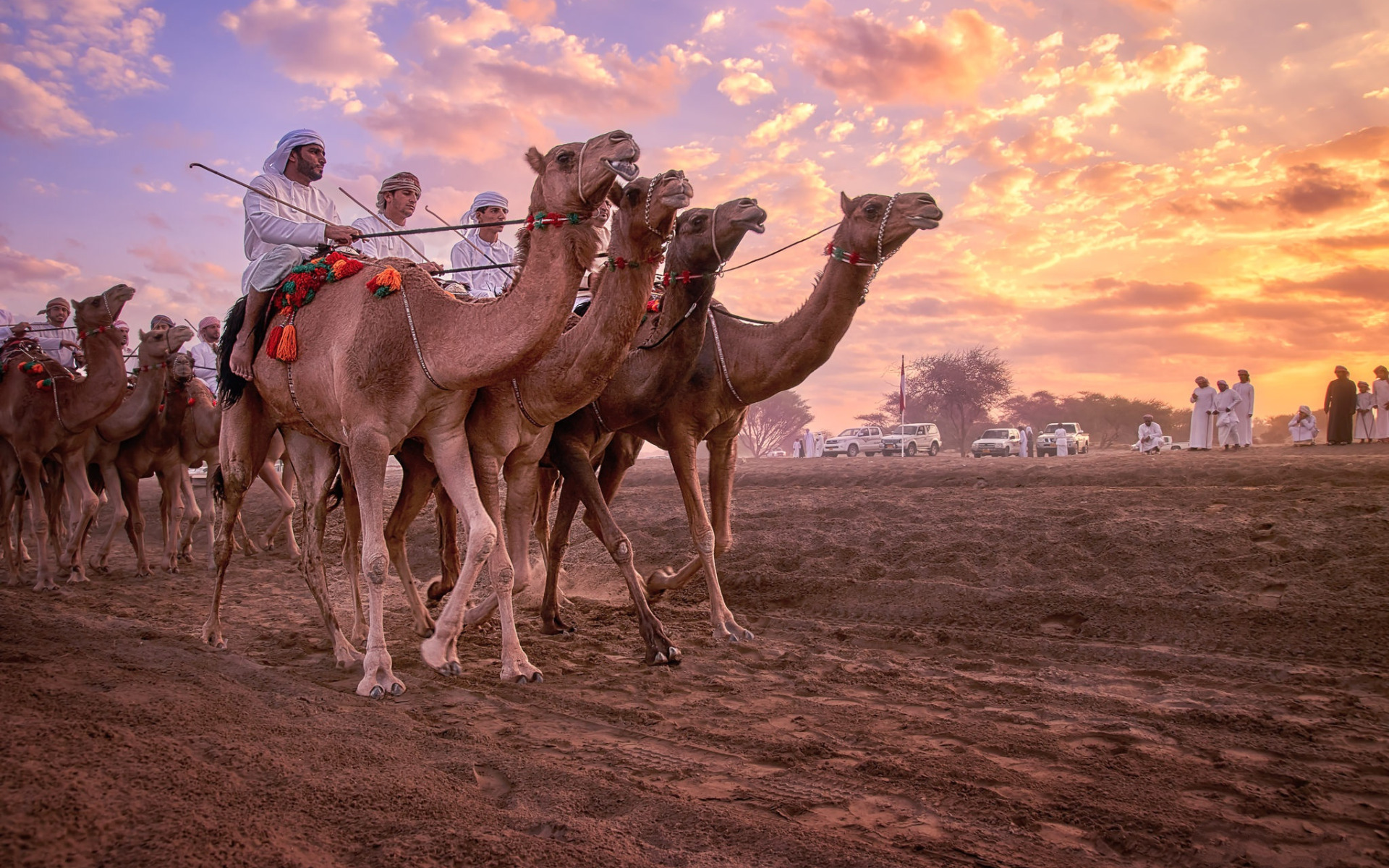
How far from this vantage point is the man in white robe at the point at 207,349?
13.7m

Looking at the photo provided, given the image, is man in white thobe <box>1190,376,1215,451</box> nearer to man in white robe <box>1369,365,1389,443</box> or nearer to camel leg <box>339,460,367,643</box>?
man in white robe <box>1369,365,1389,443</box>

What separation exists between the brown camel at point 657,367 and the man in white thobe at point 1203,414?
83.0 ft

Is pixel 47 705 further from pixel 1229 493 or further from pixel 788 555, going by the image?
pixel 1229 493

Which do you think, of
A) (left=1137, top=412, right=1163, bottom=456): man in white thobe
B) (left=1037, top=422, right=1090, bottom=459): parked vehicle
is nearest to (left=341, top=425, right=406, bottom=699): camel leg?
(left=1137, top=412, right=1163, bottom=456): man in white thobe

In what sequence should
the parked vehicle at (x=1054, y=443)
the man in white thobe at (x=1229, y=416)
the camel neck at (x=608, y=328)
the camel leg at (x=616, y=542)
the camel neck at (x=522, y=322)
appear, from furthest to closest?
the parked vehicle at (x=1054, y=443)
the man in white thobe at (x=1229, y=416)
the camel leg at (x=616, y=542)
the camel neck at (x=608, y=328)
the camel neck at (x=522, y=322)

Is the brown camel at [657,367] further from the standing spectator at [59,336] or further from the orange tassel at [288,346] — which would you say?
the standing spectator at [59,336]

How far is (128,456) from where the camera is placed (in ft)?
40.5

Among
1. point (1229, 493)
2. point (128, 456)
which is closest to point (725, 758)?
point (1229, 493)

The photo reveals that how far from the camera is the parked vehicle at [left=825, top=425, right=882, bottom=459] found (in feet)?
153

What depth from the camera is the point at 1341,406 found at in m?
22.1

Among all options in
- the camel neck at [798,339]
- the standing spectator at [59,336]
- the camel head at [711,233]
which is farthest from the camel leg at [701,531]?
the standing spectator at [59,336]

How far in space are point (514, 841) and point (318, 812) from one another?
0.69 meters

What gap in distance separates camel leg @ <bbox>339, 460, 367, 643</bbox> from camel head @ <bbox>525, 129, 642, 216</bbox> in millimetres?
3113

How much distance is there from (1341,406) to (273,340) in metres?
25.0
